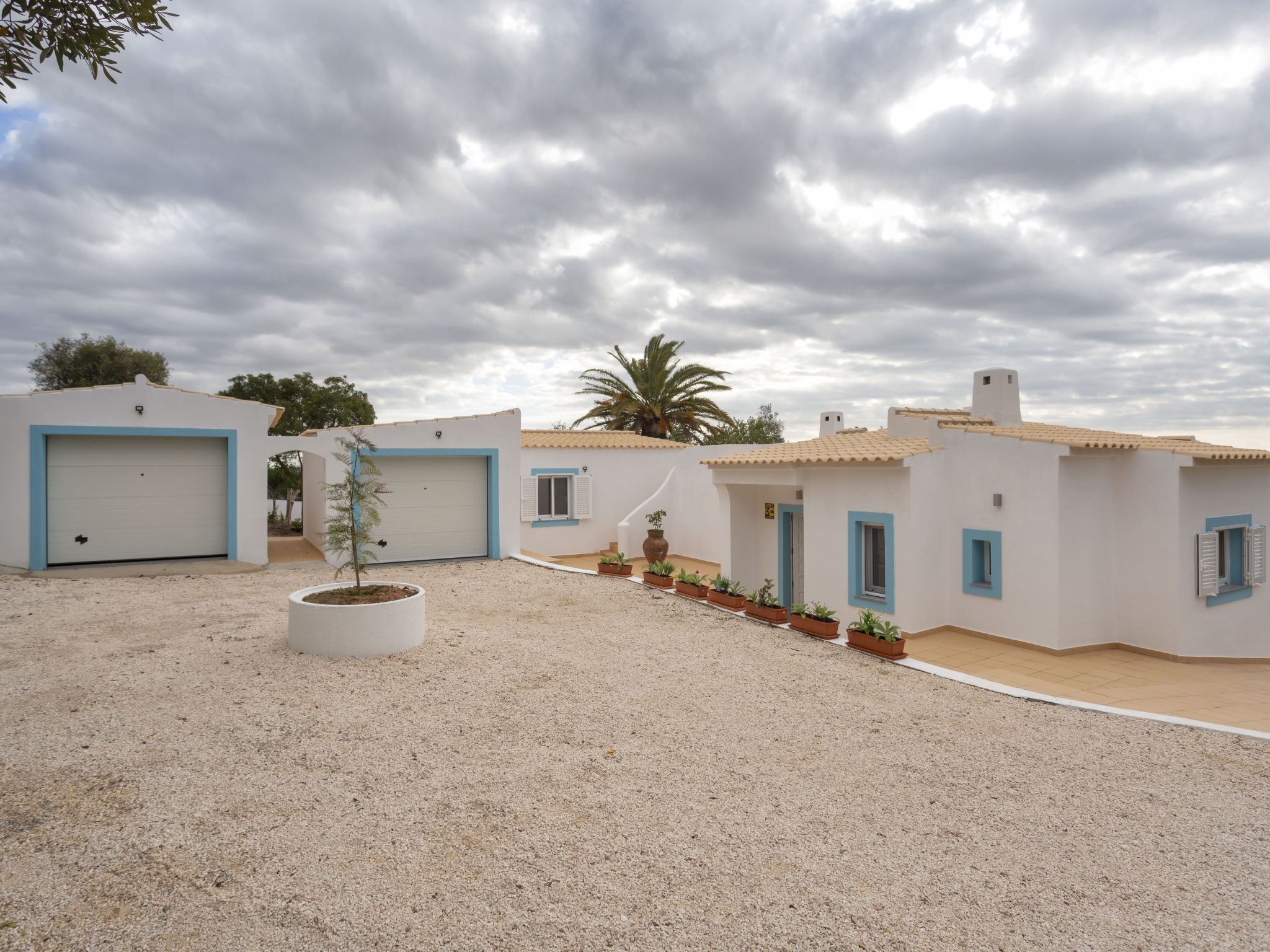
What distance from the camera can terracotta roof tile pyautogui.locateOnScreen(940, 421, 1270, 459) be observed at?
973 centimetres

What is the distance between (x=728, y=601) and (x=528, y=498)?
881cm

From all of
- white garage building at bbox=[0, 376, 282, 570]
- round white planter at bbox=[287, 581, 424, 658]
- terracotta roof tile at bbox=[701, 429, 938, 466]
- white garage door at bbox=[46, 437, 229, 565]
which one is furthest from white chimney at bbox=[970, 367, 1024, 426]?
white garage door at bbox=[46, 437, 229, 565]

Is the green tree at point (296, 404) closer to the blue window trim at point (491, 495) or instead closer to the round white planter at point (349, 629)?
the blue window trim at point (491, 495)

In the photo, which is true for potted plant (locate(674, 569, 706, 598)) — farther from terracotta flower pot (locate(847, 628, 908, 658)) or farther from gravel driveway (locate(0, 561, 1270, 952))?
gravel driveway (locate(0, 561, 1270, 952))

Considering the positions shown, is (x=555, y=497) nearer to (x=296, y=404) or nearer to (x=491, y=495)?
(x=491, y=495)

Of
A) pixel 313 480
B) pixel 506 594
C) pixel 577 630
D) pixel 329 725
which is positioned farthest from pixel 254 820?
pixel 313 480

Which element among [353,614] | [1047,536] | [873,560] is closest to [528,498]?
[873,560]

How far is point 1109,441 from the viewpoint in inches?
418

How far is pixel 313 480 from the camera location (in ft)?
55.8

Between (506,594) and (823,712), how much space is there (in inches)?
246

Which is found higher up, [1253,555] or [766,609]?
[1253,555]

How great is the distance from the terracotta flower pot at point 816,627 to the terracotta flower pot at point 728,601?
1.09m

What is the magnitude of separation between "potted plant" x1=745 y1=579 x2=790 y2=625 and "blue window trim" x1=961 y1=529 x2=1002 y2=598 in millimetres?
3480

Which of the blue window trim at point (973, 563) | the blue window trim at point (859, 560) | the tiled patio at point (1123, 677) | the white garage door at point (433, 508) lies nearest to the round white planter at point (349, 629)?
the tiled patio at point (1123, 677)
